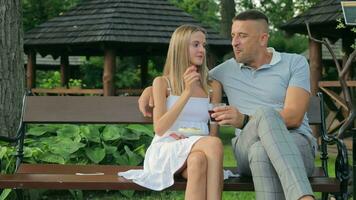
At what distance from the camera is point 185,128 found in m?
4.55

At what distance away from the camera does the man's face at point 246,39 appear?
15.1 ft

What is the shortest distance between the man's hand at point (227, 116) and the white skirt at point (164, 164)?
0.57 ft

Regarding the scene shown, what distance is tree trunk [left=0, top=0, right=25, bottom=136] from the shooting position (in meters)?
6.70

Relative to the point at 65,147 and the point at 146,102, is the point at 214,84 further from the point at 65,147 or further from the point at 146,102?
the point at 65,147

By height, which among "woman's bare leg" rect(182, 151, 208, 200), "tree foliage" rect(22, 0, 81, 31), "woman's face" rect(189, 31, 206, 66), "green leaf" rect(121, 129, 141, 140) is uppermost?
"tree foliage" rect(22, 0, 81, 31)

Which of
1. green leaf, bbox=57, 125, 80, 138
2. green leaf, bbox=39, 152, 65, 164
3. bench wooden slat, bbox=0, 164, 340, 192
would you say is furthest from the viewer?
green leaf, bbox=57, 125, 80, 138

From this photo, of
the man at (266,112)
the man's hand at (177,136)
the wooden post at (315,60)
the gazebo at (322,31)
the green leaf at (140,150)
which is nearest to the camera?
the man at (266,112)

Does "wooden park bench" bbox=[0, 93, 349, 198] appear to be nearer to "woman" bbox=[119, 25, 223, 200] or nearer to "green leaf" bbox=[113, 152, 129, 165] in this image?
Answer: "woman" bbox=[119, 25, 223, 200]

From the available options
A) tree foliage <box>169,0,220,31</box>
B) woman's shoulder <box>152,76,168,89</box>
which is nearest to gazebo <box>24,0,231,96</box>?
woman's shoulder <box>152,76,168,89</box>

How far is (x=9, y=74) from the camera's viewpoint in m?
6.72

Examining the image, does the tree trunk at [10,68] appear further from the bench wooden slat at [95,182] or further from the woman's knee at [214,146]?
the woman's knee at [214,146]

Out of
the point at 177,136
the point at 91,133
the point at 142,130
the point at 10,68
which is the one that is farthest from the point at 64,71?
the point at 177,136

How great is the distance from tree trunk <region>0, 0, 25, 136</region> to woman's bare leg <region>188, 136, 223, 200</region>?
10.2ft

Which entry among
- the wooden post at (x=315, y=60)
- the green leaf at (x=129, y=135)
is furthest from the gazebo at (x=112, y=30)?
the green leaf at (x=129, y=135)
